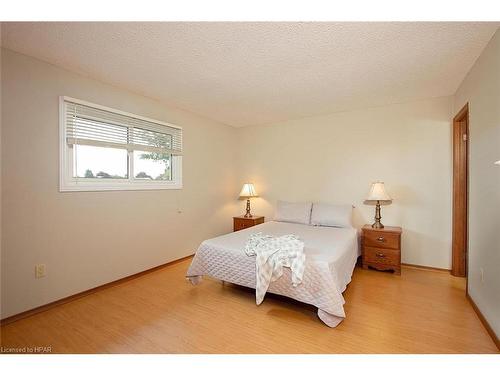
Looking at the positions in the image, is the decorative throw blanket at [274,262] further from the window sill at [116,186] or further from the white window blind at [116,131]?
the white window blind at [116,131]

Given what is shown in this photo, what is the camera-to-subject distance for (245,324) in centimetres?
196

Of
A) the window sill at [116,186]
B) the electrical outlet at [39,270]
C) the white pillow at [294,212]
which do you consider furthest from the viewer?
the white pillow at [294,212]

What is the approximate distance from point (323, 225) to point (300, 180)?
36.5 inches

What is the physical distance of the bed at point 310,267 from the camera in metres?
1.90

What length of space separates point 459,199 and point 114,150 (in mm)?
4255

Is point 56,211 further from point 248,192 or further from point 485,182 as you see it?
point 485,182

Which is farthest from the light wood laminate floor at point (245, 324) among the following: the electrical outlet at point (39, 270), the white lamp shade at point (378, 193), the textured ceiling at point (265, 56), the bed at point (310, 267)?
the textured ceiling at point (265, 56)

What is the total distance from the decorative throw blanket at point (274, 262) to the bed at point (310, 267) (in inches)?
2.1

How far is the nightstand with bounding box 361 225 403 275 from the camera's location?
2.98 m

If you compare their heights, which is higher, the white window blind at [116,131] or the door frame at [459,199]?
the white window blind at [116,131]

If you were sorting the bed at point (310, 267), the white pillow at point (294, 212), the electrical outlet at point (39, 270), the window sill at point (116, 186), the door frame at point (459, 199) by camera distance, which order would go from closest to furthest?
the bed at point (310, 267)
the electrical outlet at point (39, 270)
the window sill at point (116, 186)
the door frame at point (459, 199)
the white pillow at point (294, 212)
